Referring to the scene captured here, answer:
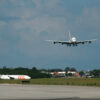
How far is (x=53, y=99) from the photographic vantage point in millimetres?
35938

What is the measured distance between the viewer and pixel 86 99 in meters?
35.8

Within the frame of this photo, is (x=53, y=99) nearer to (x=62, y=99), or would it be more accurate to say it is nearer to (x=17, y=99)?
(x=62, y=99)

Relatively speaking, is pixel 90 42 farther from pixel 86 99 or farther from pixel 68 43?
pixel 86 99

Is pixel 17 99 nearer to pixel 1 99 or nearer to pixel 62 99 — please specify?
pixel 1 99

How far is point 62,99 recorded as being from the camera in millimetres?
36094

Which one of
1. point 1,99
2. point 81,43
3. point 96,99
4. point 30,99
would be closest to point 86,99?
point 96,99

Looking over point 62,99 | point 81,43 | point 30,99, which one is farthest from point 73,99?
point 81,43

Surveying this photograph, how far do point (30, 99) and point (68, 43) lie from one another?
109m

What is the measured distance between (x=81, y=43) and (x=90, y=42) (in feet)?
11.7

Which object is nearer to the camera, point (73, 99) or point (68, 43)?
point (73, 99)

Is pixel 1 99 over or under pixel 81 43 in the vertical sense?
under

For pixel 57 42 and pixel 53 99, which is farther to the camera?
pixel 57 42

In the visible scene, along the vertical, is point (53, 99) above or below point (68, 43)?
below

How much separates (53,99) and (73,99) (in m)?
2.04
